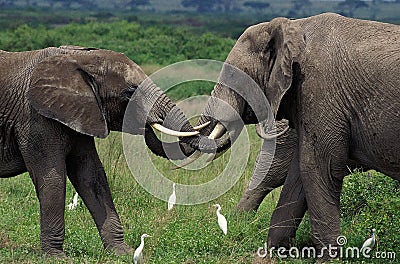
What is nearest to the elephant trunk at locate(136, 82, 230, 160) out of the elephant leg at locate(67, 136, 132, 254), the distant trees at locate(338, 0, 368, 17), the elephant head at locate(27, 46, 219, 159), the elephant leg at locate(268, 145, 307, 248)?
the elephant head at locate(27, 46, 219, 159)

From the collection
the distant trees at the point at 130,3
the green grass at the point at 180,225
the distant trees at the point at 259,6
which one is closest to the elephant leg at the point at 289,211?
the green grass at the point at 180,225

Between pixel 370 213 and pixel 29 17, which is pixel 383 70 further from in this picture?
pixel 29 17

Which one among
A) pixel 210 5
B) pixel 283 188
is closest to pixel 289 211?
pixel 283 188

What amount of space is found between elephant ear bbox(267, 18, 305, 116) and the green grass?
1310 mm

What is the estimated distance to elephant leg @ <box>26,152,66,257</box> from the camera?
654 cm

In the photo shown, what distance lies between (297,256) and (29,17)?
5989 centimetres

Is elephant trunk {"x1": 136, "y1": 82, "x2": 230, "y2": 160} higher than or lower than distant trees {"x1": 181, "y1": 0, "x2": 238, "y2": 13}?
higher

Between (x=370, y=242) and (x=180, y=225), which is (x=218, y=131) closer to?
(x=180, y=225)

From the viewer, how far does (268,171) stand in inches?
321

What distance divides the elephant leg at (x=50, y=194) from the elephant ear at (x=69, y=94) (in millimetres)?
304

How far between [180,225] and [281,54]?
195cm

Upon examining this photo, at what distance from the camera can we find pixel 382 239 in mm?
6805

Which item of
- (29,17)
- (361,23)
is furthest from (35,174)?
(29,17)

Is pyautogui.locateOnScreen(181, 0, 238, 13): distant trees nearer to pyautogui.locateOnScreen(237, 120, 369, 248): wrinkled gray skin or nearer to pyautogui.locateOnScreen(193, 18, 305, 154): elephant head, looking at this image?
pyautogui.locateOnScreen(237, 120, 369, 248): wrinkled gray skin
